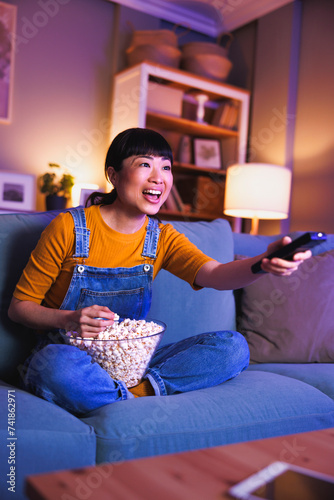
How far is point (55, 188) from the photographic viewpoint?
3.34 metres

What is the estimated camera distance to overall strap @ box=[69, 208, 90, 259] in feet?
4.25

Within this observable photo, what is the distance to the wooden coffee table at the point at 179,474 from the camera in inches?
21.7

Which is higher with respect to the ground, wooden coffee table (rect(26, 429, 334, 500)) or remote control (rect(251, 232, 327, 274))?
remote control (rect(251, 232, 327, 274))

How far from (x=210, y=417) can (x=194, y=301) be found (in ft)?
1.82

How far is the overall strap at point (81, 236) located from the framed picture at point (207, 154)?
260cm

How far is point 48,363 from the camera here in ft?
3.57

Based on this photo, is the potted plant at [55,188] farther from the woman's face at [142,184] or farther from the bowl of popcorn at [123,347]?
the bowl of popcorn at [123,347]

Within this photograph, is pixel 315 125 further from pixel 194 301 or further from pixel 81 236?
pixel 81 236

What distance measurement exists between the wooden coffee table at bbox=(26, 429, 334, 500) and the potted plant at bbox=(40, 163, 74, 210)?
2.71 m

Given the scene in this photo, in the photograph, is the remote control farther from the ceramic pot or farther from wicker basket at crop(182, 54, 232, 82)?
wicker basket at crop(182, 54, 232, 82)

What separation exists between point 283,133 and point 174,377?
2.75 m

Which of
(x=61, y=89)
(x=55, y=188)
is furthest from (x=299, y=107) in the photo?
(x=55, y=188)

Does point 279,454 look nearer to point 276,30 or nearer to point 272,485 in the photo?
point 272,485

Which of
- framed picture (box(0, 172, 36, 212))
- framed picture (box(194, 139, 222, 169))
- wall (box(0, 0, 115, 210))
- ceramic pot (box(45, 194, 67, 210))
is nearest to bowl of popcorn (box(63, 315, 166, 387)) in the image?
ceramic pot (box(45, 194, 67, 210))
